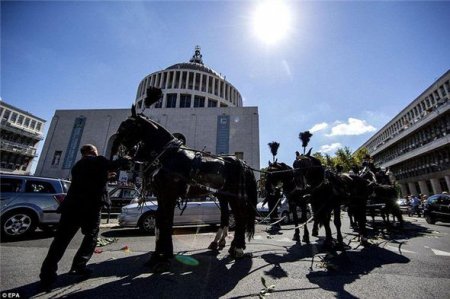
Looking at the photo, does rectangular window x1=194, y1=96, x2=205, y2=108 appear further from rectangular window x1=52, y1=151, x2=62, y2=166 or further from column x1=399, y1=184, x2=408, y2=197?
column x1=399, y1=184, x2=408, y2=197

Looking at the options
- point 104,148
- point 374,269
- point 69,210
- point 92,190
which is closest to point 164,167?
point 92,190

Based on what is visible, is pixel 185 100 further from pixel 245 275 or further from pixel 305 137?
pixel 245 275

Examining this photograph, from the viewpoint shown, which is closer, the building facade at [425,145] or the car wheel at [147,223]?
the car wheel at [147,223]

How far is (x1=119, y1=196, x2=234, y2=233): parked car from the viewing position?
858cm

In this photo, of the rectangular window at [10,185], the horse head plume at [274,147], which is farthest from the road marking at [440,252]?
the rectangular window at [10,185]

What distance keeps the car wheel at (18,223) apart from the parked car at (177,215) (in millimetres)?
2777

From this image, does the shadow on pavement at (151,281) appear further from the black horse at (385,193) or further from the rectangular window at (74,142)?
the rectangular window at (74,142)

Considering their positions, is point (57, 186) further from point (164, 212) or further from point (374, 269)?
point (374, 269)

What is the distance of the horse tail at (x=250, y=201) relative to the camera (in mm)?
5105

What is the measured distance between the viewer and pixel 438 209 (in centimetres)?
1322

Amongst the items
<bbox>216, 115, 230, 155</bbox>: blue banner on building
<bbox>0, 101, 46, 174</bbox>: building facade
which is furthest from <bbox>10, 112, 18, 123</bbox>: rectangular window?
<bbox>216, 115, 230, 155</bbox>: blue banner on building

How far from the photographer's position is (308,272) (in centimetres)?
398

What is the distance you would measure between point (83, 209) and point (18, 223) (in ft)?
18.5

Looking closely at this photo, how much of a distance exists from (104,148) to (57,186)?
3777 cm
